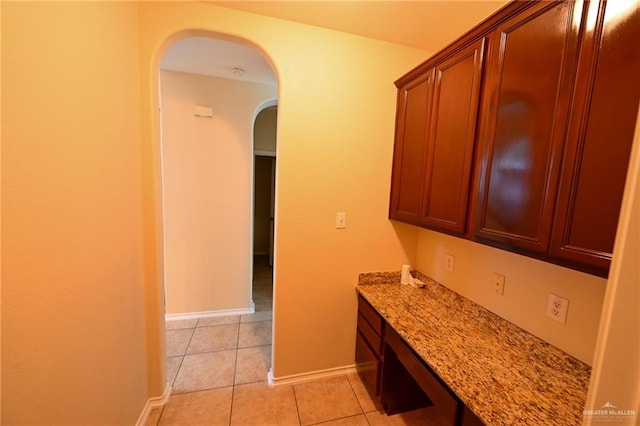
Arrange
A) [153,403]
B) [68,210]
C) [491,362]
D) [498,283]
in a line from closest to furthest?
[68,210] → [491,362] → [498,283] → [153,403]

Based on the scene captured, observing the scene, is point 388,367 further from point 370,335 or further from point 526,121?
point 526,121

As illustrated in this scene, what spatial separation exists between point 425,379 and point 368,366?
695 mm

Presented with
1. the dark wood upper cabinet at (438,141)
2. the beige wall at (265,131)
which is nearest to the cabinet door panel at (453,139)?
the dark wood upper cabinet at (438,141)

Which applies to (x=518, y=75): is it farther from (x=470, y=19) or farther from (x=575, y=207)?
(x=470, y=19)

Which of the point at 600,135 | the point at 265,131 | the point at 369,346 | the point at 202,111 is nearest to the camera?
the point at 600,135

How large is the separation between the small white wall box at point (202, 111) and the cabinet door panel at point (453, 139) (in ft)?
6.95

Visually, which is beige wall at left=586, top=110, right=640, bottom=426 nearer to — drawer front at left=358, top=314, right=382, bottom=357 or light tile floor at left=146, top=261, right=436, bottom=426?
drawer front at left=358, top=314, right=382, bottom=357

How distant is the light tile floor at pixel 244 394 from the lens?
1.55m

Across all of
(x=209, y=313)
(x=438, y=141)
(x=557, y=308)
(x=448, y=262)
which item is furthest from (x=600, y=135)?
(x=209, y=313)

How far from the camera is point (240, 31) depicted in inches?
59.1

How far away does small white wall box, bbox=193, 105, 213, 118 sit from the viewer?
2.41 metres

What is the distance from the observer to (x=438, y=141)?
56.0 inches

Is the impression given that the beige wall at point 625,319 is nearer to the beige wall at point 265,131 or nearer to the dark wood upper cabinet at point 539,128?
the dark wood upper cabinet at point 539,128

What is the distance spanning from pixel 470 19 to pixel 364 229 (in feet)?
5.01
